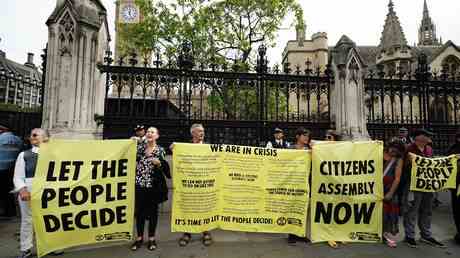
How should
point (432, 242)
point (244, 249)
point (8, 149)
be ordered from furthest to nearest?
1. point (8, 149)
2. point (432, 242)
3. point (244, 249)

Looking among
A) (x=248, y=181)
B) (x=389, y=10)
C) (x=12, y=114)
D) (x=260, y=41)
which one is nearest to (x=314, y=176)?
(x=248, y=181)

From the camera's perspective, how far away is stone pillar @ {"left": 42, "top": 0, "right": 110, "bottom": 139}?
6711 mm

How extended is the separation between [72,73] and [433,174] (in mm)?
8225

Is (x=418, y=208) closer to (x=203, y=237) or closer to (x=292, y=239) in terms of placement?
(x=292, y=239)

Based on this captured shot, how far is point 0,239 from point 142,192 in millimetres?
2857

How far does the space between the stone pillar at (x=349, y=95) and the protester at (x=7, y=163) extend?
782 cm

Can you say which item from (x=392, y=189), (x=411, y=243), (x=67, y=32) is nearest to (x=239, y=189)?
(x=392, y=189)

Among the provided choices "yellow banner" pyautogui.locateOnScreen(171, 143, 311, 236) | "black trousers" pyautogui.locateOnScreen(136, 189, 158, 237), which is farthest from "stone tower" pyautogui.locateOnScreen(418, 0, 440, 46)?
"black trousers" pyautogui.locateOnScreen(136, 189, 158, 237)

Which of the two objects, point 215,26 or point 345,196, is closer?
point 345,196

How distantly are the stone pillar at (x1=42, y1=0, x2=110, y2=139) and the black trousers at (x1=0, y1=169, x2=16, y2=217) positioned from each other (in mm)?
1241

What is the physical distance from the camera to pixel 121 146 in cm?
463

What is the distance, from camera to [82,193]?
4.30 meters

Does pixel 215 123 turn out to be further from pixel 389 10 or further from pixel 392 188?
pixel 389 10

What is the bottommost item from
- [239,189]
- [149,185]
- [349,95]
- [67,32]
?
[239,189]
